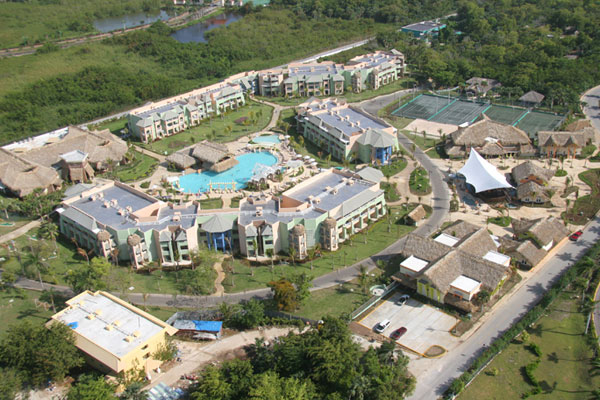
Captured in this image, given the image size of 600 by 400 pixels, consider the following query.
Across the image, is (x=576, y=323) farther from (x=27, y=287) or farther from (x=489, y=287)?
(x=27, y=287)

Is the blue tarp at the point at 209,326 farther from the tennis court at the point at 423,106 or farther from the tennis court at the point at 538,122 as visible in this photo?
the tennis court at the point at 538,122

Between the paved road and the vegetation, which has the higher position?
the vegetation

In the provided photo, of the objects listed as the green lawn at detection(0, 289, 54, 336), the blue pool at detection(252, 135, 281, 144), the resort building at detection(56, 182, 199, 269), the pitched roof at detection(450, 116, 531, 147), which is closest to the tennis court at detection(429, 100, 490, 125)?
the pitched roof at detection(450, 116, 531, 147)

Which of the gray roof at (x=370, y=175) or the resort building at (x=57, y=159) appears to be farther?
the resort building at (x=57, y=159)

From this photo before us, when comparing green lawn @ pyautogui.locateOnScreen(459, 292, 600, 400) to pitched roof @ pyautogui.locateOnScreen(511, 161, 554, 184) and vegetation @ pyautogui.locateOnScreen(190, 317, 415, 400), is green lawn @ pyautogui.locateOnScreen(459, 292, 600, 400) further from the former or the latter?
pitched roof @ pyautogui.locateOnScreen(511, 161, 554, 184)

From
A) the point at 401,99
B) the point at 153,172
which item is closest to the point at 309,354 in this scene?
the point at 153,172

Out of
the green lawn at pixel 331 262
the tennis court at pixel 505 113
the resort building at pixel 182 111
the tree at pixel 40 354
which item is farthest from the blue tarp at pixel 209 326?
the tennis court at pixel 505 113

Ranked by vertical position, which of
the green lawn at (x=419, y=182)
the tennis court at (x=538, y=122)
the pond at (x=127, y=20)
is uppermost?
the pond at (x=127, y=20)
